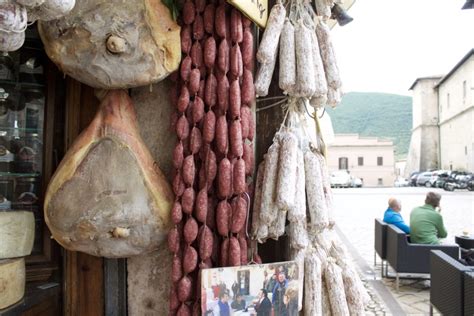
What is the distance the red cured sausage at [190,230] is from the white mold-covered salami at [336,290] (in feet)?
2.34

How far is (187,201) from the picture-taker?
183 cm

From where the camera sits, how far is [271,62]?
6.49 ft

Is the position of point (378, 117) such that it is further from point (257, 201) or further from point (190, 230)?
point (190, 230)

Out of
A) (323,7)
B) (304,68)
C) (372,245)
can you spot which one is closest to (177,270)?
(304,68)

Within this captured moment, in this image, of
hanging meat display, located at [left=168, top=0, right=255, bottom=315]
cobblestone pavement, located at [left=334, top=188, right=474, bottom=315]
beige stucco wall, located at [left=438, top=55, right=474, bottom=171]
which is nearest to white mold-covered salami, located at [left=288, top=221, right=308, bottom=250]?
hanging meat display, located at [left=168, top=0, right=255, bottom=315]

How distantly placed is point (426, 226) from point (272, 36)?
4.93m

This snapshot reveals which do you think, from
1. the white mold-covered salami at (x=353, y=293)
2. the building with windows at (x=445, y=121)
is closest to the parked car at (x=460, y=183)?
the building with windows at (x=445, y=121)

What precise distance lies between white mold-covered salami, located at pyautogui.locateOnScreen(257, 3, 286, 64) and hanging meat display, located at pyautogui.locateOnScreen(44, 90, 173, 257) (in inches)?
28.3

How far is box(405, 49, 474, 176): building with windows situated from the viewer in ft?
113

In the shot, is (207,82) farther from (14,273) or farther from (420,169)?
(420,169)

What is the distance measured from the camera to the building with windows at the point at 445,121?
3431cm

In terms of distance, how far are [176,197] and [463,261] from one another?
4.00 meters

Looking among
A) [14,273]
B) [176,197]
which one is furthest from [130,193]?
[14,273]

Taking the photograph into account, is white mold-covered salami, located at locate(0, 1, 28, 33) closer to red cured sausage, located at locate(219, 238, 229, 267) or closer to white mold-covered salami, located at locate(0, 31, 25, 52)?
white mold-covered salami, located at locate(0, 31, 25, 52)
